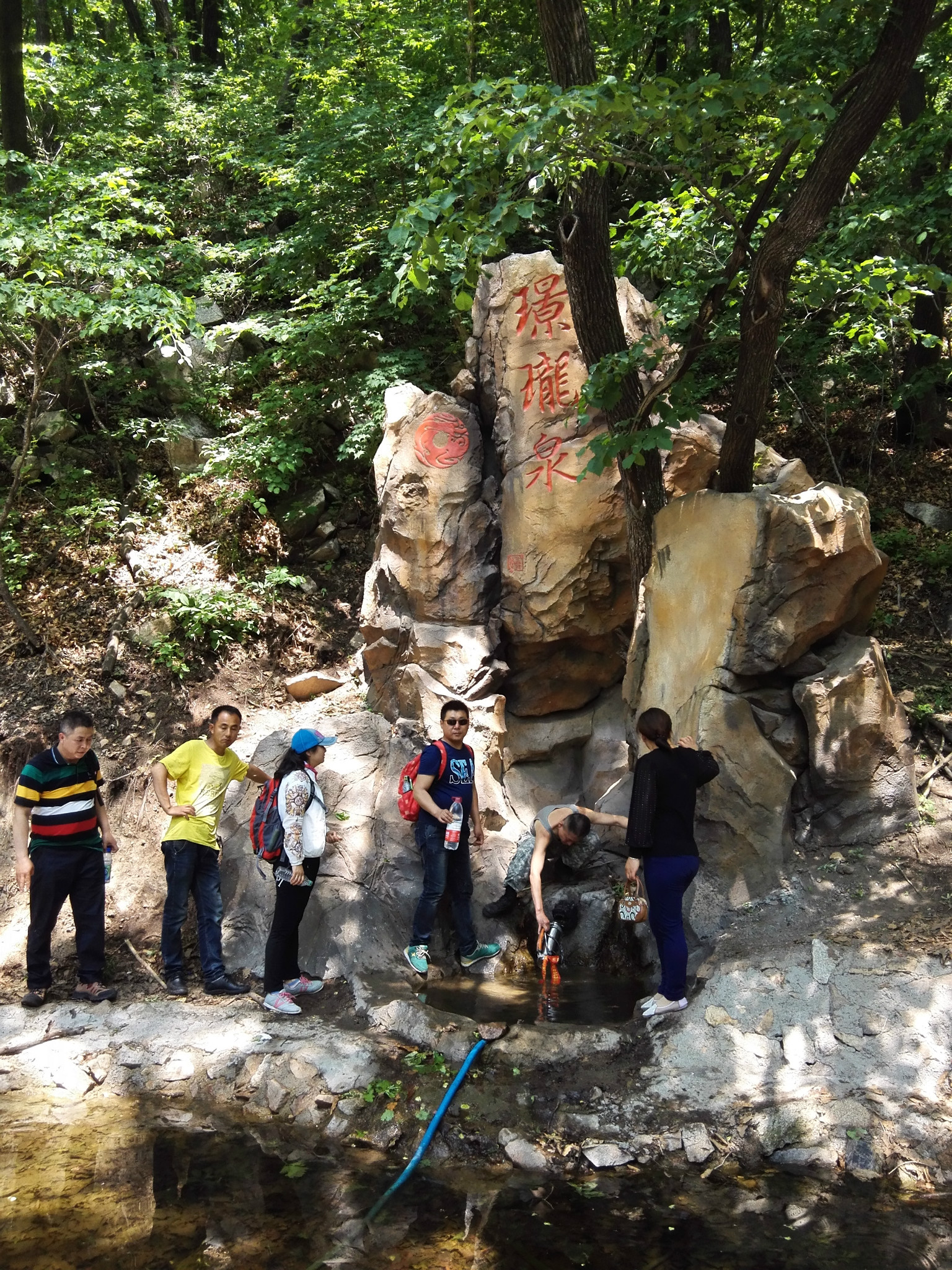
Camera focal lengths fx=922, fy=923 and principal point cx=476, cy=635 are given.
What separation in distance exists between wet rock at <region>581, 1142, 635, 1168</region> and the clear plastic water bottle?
219 cm

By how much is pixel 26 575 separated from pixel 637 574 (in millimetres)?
6688

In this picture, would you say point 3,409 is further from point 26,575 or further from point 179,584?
point 179,584

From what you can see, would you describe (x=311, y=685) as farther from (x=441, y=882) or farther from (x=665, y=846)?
(x=665, y=846)

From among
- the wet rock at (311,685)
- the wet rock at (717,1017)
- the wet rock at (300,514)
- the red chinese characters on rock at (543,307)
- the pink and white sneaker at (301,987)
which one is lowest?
the pink and white sneaker at (301,987)

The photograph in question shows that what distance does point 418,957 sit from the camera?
605 centimetres

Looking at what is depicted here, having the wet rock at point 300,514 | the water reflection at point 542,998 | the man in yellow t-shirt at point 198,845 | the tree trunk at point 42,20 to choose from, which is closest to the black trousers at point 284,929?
the man in yellow t-shirt at point 198,845

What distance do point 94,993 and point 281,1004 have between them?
3.96ft

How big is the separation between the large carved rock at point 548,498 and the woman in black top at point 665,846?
2.85 metres

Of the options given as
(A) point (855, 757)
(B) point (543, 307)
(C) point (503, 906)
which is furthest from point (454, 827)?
(B) point (543, 307)

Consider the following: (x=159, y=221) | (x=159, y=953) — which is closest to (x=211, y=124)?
(x=159, y=221)

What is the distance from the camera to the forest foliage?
19.1ft

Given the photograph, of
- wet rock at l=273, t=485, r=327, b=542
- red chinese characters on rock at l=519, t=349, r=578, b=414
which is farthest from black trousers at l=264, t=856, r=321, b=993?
wet rock at l=273, t=485, r=327, b=542

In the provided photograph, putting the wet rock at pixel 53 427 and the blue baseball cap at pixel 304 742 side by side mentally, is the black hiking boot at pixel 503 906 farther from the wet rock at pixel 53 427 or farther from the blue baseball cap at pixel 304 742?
the wet rock at pixel 53 427

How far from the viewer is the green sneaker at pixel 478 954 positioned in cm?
630
